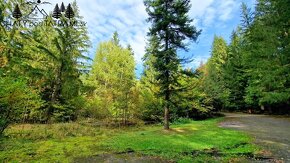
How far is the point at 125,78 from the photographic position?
67.6 feet

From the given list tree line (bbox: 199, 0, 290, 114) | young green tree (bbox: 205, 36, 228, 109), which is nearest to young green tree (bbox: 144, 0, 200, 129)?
tree line (bbox: 199, 0, 290, 114)

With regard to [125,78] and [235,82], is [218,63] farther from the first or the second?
[125,78]

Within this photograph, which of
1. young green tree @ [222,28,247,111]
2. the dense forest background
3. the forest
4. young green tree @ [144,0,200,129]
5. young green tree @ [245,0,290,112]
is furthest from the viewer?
young green tree @ [222,28,247,111]

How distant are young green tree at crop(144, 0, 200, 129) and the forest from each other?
0.06 meters

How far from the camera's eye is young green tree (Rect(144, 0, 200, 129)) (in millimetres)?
15769

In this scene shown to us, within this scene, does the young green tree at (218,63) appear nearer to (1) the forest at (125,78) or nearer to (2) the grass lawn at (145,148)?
(1) the forest at (125,78)

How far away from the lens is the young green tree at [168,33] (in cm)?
1577

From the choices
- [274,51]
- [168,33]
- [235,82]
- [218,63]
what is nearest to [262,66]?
[274,51]

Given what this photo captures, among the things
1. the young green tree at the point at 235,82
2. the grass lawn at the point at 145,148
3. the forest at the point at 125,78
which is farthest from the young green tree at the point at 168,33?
the young green tree at the point at 235,82

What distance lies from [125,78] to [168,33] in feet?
20.3

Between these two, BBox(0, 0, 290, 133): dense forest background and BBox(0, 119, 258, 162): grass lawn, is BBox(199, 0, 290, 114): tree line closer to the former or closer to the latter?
BBox(0, 0, 290, 133): dense forest background

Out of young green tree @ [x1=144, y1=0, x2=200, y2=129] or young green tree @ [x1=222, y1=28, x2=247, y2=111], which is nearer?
young green tree @ [x1=144, y1=0, x2=200, y2=129]

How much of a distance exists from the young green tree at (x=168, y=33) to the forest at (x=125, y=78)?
2.5 inches

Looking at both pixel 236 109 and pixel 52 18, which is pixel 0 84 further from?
pixel 236 109
